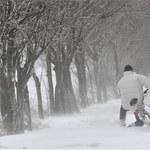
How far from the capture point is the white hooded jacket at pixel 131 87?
1044 centimetres

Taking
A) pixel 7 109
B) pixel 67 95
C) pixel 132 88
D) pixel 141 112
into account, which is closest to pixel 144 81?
pixel 132 88

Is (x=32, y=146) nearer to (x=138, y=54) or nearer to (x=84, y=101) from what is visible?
(x=84, y=101)

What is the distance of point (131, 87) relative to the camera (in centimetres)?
1051

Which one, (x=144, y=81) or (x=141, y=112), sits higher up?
(x=144, y=81)

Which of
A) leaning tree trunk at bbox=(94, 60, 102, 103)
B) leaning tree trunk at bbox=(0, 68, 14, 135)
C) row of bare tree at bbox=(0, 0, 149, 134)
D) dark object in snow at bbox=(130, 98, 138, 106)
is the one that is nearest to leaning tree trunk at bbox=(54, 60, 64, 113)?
row of bare tree at bbox=(0, 0, 149, 134)

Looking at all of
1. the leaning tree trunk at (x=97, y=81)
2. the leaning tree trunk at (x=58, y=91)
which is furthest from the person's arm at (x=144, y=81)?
the leaning tree trunk at (x=97, y=81)

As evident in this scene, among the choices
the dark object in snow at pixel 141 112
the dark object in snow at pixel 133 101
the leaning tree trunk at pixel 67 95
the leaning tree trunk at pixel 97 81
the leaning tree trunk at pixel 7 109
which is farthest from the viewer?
the leaning tree trunk at pixel 97 81

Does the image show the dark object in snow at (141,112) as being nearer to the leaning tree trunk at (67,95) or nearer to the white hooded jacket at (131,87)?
the white hooded jacket at (131,87)

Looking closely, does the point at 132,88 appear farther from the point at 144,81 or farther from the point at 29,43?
the point at 29,43

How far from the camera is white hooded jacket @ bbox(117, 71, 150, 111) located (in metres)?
10.4

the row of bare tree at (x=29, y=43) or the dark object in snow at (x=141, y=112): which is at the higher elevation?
the row of bare tree at (x=29, y=43)

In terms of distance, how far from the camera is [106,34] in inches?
1204

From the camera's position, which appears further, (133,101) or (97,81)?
(97,81)

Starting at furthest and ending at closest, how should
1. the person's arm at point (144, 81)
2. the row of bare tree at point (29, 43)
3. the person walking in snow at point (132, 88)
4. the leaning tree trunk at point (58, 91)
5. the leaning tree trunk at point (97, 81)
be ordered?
1. the leaning tree trunk at point (97, 81)
2. the leaning tree trunk at point (58, 91)
3. the row of bare tree at point (29, 43)
4. the person walking in snow at point (132, 88)
5. the person's arm at point (144, 81)
